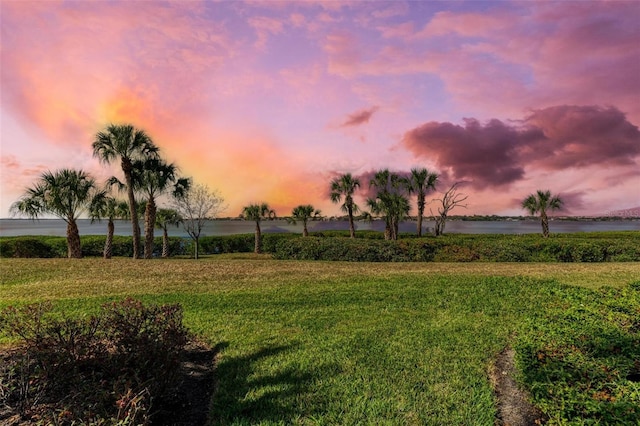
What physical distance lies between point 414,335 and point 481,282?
6925 mm

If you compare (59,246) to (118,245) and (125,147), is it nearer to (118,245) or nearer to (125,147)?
(118,245)

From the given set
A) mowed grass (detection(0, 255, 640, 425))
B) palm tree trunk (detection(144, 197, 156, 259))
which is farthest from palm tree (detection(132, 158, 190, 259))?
mowed grass (detection(0, 255, 640, 425))

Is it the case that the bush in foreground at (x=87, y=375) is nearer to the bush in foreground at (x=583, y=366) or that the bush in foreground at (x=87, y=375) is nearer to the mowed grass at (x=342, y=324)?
the mowed grass at (x=342, y=324)

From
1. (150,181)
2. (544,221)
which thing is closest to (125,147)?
(150,181)

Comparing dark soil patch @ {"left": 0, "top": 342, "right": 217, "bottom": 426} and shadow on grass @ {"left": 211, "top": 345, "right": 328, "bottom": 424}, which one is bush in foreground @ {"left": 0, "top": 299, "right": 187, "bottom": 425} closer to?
dark soil patch @ {"left": 0, "top": 342, "right": 217, "bottom": 426}

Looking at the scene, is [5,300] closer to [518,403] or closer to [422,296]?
[422,296]

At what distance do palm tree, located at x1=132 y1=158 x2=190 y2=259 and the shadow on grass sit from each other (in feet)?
72.6

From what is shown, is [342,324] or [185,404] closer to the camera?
[185,404]

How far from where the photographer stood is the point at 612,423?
3.15 m

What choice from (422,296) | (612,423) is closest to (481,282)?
(422,296)

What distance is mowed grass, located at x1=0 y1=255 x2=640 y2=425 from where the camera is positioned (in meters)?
4.39

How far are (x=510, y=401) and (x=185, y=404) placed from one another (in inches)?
168

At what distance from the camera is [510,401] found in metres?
4.49

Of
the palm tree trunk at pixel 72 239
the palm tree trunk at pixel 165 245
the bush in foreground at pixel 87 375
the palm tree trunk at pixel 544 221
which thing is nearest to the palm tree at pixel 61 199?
the palm tree trunk at pixel 72 239
